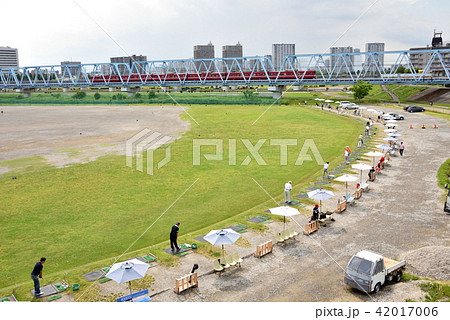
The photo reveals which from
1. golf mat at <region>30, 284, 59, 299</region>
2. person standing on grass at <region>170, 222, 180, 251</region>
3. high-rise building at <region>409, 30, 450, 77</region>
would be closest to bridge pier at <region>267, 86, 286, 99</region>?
high-rise building at <region>409, 30, 450, 77</region>

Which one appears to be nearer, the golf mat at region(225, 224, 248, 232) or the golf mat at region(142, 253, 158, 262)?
the golf mat at region(142, 253, 158, 262)

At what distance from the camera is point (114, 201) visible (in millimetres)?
22984

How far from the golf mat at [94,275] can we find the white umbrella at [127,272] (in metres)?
2.11

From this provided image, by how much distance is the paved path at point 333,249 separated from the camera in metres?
A: 13.2

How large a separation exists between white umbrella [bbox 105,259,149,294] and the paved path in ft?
4.24

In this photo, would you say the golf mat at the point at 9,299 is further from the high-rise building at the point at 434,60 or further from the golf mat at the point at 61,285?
the high-rise building at the point at 434,60

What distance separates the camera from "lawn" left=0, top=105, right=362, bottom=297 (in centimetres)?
1689

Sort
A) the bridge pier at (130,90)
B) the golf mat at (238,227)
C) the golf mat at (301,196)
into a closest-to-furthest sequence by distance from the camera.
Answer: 1. the golf mat at (238,227)
2. the golf mat at (301,196)
3. the bridge pier at (130,90)

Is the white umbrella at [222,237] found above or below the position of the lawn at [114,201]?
above

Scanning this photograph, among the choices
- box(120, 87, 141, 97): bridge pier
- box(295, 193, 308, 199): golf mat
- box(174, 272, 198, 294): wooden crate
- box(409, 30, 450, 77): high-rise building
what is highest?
box(409, 30, 450, 77): high-rise building

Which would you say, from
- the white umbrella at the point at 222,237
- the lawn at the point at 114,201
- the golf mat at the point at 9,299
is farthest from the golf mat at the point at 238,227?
the golf mat at the point at 9,299

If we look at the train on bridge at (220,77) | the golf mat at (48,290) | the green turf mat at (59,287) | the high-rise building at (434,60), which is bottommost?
the golf mat at (48,290)

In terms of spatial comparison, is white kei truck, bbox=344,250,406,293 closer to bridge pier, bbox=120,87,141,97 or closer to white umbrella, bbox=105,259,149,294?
white umbrella, bbox=105,259,149,294
